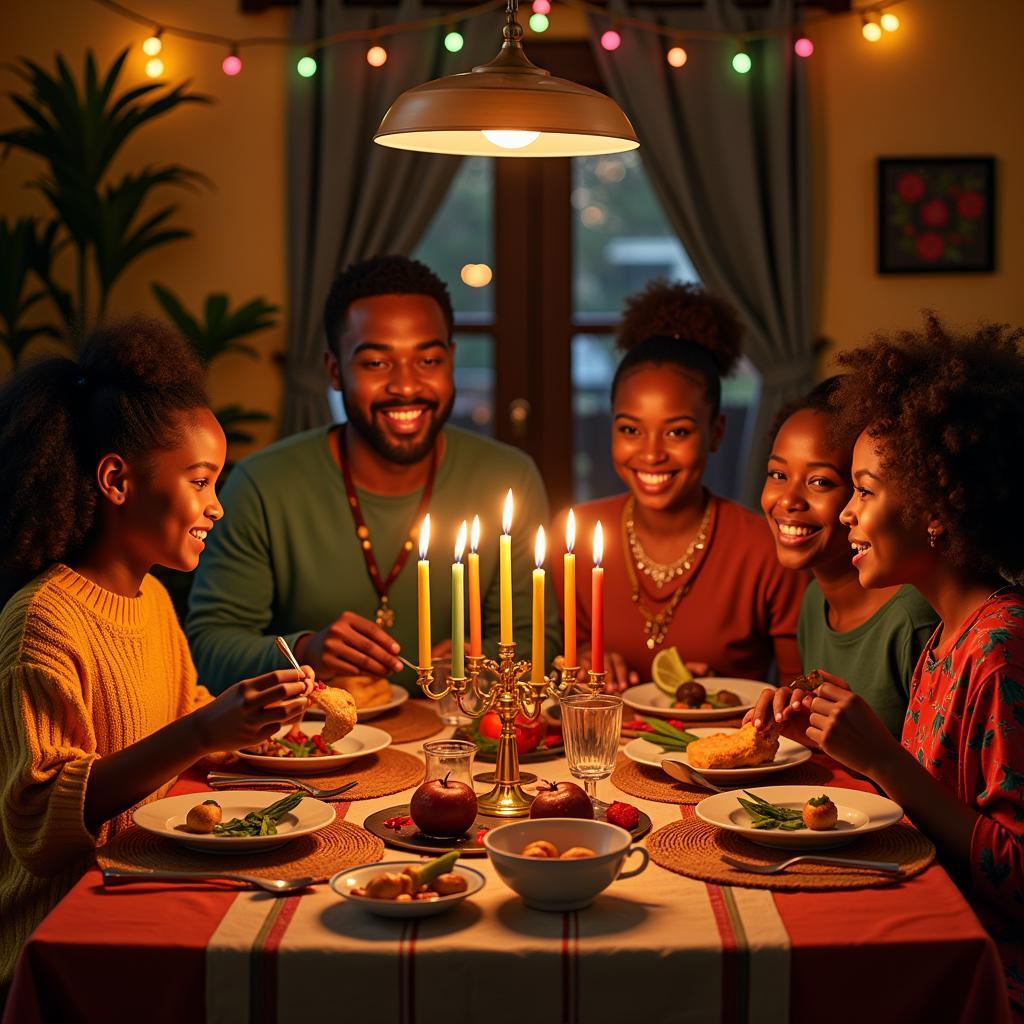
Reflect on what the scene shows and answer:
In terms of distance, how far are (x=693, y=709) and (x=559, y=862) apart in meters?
1.00

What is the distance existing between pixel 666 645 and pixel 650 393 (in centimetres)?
55

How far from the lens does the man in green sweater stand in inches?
121

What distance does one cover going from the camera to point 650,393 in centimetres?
303

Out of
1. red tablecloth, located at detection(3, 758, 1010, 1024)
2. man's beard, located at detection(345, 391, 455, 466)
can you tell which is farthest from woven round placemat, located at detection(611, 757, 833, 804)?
man's beard, located at detection(345, 391, 455, 466)

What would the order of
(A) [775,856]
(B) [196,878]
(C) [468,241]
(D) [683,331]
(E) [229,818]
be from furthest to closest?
1. (C) [468,241]
2. (D) [683,331]
3. (E) [229,818]
4. (A) [775,856]
5. (B) [196,878]

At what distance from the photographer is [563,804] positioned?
1821 millimetres

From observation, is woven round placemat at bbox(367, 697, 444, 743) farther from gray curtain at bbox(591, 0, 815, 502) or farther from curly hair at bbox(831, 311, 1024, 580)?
gray curtain at bbox(591, 0, 815, 502)

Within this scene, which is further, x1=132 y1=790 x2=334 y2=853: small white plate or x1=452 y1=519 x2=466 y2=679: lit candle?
x1=452 y1=519 x2=466 y2=679: lit candle

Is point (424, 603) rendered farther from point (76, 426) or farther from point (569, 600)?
point (76, 426)

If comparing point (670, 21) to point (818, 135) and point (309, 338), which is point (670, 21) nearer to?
point (818, 135)

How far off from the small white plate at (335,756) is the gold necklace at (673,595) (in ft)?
2.76

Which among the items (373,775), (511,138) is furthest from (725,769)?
(511,138)

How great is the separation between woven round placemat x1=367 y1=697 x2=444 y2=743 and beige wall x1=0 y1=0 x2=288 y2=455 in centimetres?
261

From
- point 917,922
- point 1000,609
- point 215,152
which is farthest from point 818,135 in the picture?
point 917,922
